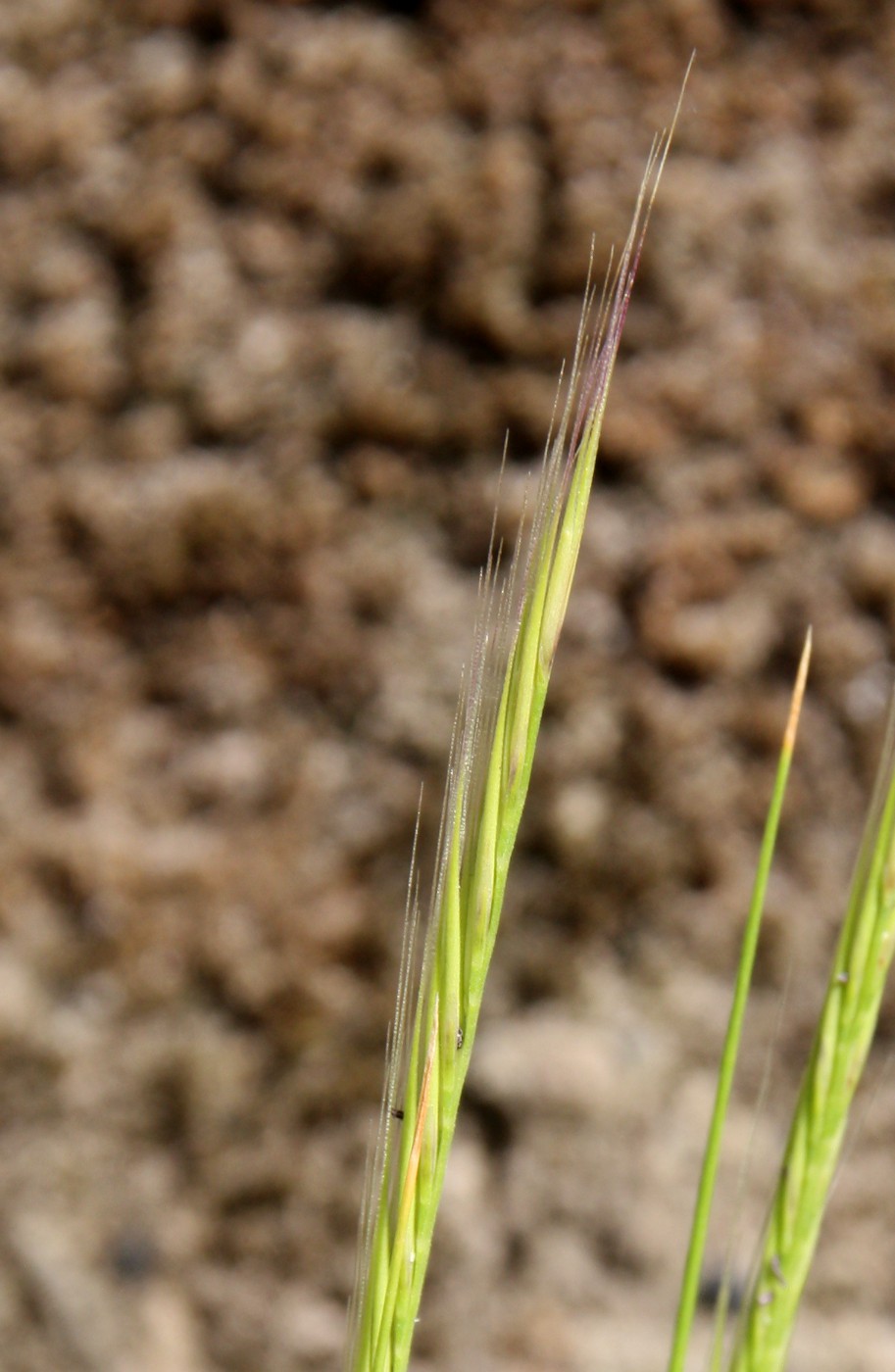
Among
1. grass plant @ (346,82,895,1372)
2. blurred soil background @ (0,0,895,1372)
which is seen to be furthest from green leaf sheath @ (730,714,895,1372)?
blurred soil background @ (0,0,895,1372)

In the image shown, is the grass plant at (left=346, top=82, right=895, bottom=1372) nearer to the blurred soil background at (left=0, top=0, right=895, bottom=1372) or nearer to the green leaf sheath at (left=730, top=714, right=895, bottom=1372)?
the green leaf sheath at (left=730, top=714, right=895, bottom=1372)

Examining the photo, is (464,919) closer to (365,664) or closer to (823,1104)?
(823,1104)

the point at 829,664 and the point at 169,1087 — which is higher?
the point at 829,664

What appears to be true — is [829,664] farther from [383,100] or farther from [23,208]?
[23,208]

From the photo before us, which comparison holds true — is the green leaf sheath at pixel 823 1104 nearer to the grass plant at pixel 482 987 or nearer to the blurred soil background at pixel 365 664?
the grass plant at pixel 482 987

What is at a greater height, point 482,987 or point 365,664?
point 365,664

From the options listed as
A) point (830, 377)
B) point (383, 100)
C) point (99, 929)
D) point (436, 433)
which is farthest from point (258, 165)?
point (99, 929)

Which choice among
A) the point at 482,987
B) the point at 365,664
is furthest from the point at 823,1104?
the point at 365,664
